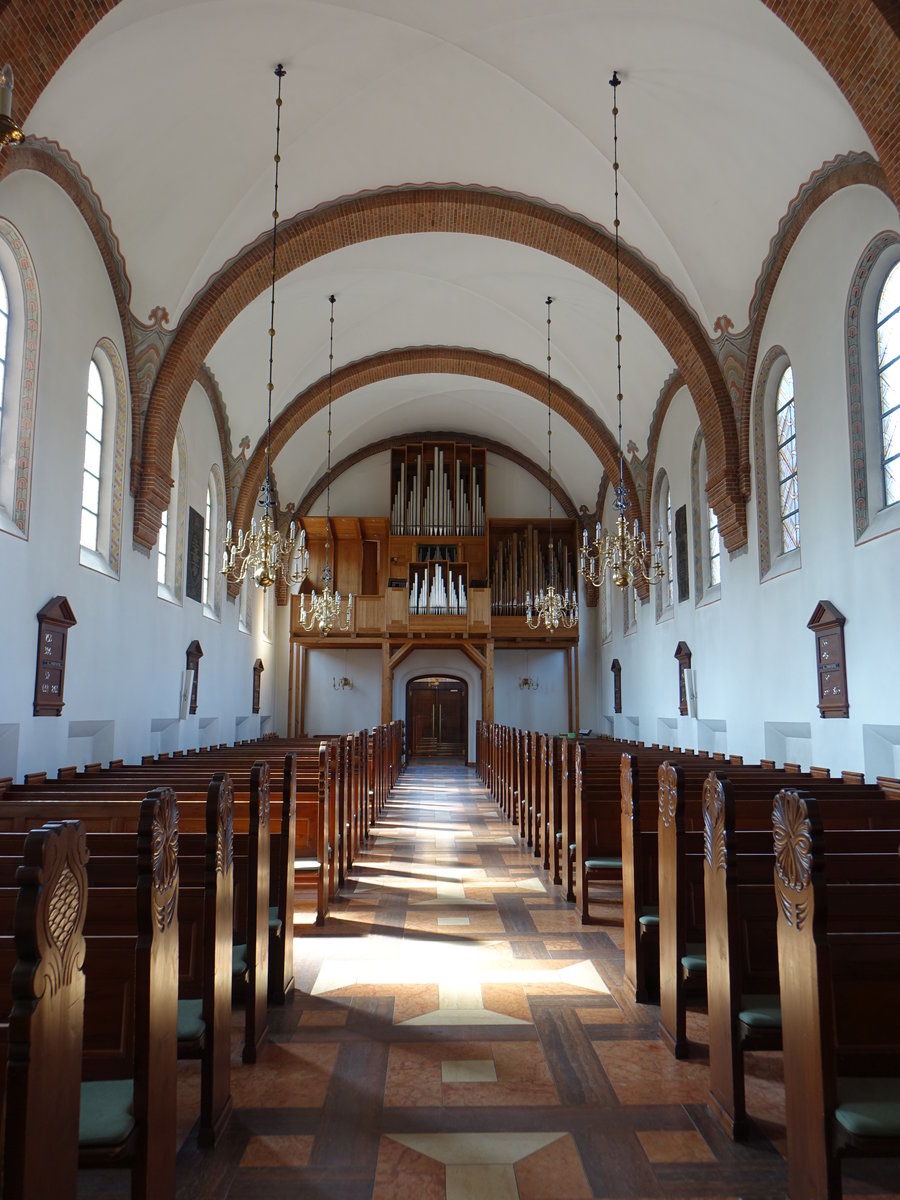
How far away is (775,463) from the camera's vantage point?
1025 centimetres

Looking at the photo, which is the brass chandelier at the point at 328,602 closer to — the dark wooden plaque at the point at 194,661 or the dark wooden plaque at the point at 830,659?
the dark wooden plaque at the point at 194,661

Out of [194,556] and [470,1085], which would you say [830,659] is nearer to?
[470,1085]

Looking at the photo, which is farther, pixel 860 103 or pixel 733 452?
pixel 733 452

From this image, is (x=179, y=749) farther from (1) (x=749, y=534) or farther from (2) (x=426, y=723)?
(2) (x=426, y=723)

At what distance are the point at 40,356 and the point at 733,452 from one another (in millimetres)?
7967

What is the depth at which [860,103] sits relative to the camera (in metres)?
6.21

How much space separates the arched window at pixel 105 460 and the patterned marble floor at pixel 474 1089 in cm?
545

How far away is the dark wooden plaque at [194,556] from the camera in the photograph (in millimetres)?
13188

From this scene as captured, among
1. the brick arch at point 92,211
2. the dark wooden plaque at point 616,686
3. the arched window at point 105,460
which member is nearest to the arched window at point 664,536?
the dark wooden plaque at point 616,686

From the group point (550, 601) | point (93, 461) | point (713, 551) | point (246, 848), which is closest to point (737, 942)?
point (246, 848)

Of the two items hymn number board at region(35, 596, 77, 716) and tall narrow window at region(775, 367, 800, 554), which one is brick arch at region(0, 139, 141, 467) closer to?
hymn number board at region(35, 596, 77, 716)

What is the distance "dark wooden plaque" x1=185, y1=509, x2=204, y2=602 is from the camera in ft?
43.3

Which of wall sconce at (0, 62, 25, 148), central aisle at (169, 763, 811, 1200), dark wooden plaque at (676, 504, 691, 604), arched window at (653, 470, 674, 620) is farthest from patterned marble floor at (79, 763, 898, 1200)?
arched window at (653, 470, 674, 620)

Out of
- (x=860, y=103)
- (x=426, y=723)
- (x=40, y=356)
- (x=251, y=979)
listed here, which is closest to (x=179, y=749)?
(x=40, y=356)
